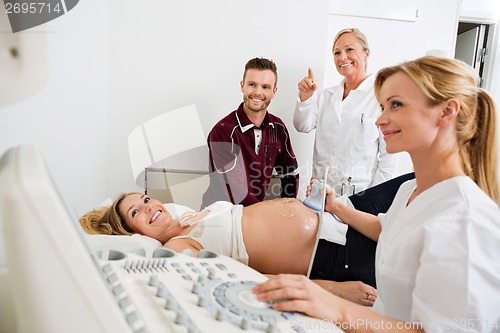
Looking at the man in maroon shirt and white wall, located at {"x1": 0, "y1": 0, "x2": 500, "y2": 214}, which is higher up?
white wall, located at {"x1": 0, "y1": 0, "x2": 500, "y2": 214}

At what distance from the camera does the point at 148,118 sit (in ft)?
6.96

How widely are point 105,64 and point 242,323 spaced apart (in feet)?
5.65

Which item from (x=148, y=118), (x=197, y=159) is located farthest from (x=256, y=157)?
(x=148, y=118)

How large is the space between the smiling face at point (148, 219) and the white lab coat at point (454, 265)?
2.41 ft

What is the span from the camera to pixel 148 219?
1240 mm

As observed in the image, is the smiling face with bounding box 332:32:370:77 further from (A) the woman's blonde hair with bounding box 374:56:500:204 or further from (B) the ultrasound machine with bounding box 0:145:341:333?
(B) the ultrasound machine with bounding box 0:145:341:333

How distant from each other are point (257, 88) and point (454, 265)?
4.83ft

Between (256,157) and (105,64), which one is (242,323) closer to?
(256,157)

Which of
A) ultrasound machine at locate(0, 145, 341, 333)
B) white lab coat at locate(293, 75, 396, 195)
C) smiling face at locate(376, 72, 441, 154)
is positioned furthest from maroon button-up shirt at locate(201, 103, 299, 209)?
ultrasound machine at locate(0, 145, 341, 333)

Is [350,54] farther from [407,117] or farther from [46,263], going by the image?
[46,263]

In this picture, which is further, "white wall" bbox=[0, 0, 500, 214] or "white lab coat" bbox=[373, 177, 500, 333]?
"white wall" bbox=[0, 0, 500, 214]

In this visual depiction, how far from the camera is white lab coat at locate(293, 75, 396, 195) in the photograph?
6.49ft

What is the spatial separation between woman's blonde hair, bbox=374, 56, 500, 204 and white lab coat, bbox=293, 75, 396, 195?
43.7 inches

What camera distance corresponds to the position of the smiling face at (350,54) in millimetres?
1987
